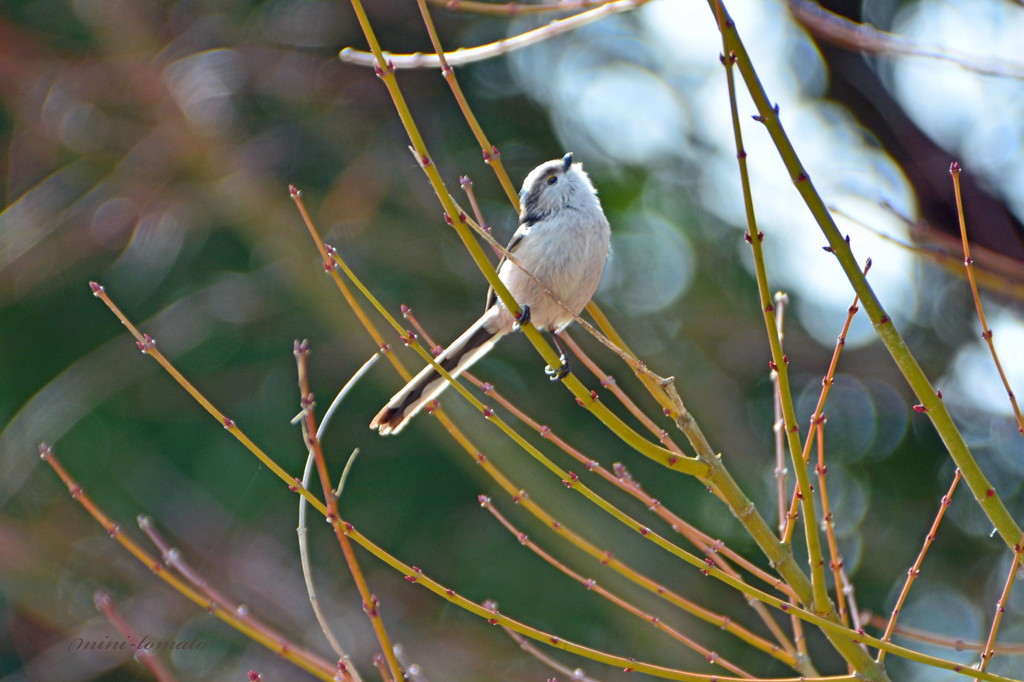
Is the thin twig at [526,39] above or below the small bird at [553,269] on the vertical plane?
above

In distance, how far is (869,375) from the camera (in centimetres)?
614

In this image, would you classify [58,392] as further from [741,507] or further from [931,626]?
[931,626]

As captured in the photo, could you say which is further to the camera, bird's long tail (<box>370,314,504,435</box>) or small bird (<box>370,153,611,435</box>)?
small bird (<box>370,153,611,435</box>)

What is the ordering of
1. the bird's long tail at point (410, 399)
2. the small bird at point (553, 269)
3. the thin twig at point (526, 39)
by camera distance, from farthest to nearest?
the small bird at point (553, 269), the bird's long tail at point (410, 399), the thin twig at point (526, 39)

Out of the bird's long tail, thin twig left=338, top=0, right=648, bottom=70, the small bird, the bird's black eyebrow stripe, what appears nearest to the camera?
thin twig left=338, top=0, right=648, bottom=70

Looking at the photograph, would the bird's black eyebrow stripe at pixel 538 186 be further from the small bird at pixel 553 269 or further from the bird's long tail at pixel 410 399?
the bird's long tail at pixel 410 399

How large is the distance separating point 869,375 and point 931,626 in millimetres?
1517

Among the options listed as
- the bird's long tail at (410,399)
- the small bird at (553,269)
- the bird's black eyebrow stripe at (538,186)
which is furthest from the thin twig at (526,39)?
the bird's black eyebrow stripe at (538,186)

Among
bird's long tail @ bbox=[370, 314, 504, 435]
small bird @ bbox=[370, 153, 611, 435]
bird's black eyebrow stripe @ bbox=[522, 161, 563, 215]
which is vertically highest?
bird's black eyebrow stripe @ bbox=[522, 161, 563, 215]

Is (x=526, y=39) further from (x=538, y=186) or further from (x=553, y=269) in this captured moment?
(x=538, y=186)

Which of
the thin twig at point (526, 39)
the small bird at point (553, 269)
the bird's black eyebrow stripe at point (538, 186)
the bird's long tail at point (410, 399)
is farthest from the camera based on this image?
the bird's black eyebrow stripe at point (538, 186)

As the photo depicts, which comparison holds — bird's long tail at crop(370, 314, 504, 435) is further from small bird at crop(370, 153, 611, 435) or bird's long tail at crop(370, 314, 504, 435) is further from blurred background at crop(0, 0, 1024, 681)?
blurred background at crop(0, 0, 1024, 681)

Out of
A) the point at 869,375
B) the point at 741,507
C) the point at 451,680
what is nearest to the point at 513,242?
the point at 741,507

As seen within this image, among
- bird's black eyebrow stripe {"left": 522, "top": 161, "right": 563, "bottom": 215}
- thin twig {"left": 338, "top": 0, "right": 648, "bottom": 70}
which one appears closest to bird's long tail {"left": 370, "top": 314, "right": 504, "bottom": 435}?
bird's black eyebrow stripe {"left": 522, "top": 161, "right": 563, "bottom": 215}
